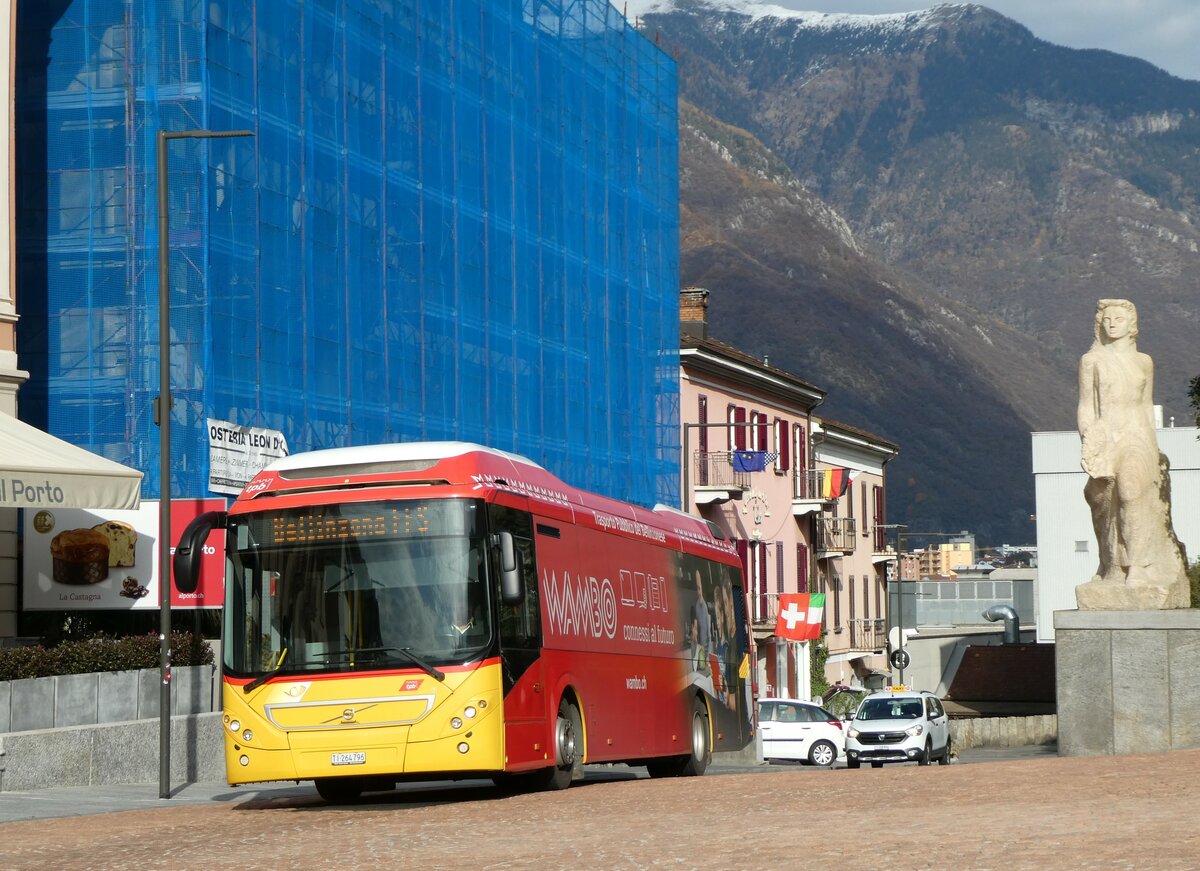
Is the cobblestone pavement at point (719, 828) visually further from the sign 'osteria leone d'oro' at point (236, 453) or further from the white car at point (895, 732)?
the white car at point (895, 732)

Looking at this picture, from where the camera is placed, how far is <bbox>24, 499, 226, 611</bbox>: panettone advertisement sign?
28094 millimetres

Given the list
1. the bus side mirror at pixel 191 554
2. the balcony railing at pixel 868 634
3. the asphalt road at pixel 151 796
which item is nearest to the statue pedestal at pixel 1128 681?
the asphalt road at pixel 151 796

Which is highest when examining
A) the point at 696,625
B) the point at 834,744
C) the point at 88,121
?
the point at 88,121

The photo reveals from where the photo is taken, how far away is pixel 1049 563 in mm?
91750

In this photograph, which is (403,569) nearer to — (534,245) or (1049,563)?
(534,245)

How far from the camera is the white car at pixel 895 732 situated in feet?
130

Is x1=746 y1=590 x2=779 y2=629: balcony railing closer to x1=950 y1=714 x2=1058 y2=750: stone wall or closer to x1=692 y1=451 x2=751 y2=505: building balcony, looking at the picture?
x1=692 y1=451 x2=751 y2=505: building balcony

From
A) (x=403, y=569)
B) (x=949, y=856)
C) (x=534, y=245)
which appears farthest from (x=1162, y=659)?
(x=534, y=245)

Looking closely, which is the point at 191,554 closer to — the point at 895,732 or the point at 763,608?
the point at 895,732

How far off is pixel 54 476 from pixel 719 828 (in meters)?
11.8

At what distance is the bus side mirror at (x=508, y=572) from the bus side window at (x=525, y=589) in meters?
0.34

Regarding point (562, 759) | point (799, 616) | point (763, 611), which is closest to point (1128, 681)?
point (562, 759)

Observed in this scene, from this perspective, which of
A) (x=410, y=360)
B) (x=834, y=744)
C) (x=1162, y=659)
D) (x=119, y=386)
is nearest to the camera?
(x=1162, y=659)

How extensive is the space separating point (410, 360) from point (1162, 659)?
18074 millimetres
